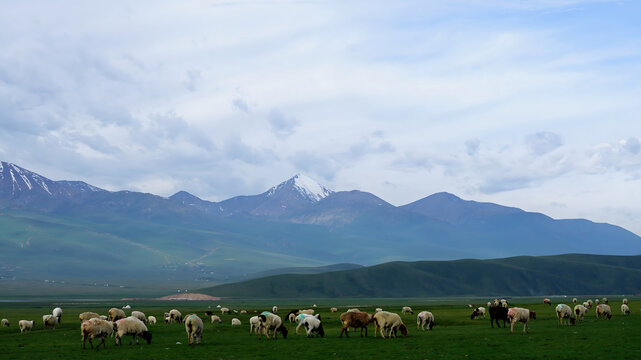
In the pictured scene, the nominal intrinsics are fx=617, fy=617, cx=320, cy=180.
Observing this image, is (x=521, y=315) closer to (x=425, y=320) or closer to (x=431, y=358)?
(x=425, y=320)

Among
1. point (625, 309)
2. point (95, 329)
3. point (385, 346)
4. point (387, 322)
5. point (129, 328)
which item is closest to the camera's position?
point (385, 346)

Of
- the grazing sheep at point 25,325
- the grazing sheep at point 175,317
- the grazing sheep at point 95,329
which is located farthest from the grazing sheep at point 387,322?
the grazing sheep at point 25,325

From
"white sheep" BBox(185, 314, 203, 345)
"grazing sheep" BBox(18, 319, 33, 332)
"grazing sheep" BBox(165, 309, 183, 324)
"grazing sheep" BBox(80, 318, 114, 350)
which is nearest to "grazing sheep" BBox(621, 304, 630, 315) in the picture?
"grazing sheep" BBox(165, 309, 183, 324)

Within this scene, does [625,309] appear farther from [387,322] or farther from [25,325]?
[25,325]

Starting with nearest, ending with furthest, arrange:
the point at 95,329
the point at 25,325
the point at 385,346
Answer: the point at 385,346
the point at 95,329
the point at 25,325

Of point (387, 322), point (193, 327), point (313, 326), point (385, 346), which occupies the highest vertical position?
point (193, 327)

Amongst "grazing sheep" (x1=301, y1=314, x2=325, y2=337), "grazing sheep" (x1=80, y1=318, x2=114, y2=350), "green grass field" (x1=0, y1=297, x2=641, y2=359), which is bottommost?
"green grass field" (x1=0, y1=297, x2=641, y2=359)

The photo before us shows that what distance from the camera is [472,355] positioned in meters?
33.6

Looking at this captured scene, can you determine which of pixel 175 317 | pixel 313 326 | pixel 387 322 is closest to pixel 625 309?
pixel 387 322

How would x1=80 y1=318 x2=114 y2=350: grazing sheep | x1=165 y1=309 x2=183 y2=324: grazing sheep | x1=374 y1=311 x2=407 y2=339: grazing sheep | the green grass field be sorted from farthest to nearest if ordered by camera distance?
x1=165 y1=309 x2=183 y2=324: grazing sheep < x1=374 y1=311 x2=407 y2=339: grazing sheep < x1=80 y1=318 x2=114 y2=350: grazing sheep < the green grass field

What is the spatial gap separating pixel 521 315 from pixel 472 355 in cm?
1425

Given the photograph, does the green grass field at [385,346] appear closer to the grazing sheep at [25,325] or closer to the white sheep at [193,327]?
the white sheep at [193,327]

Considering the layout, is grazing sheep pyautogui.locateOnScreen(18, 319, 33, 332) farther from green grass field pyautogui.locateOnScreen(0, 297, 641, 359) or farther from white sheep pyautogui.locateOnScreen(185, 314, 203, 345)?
white sheep pyautogui.locateOnScreen(185, 314, 203, 345)

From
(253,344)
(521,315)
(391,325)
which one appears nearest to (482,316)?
(521,315)
